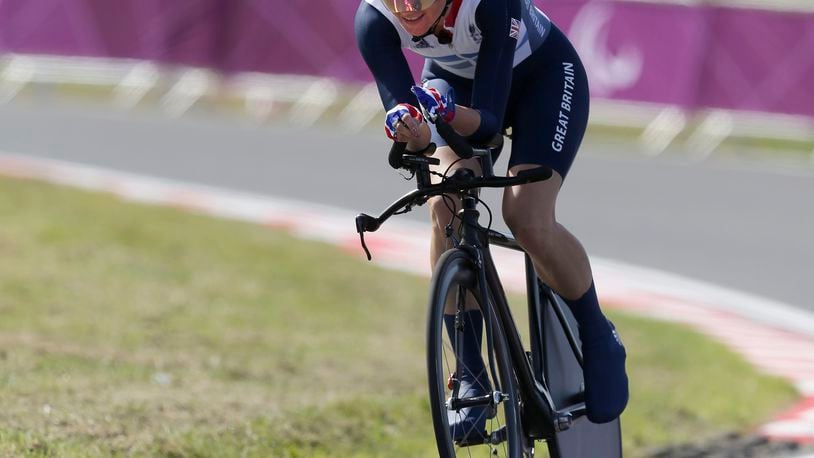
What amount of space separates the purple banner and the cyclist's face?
46.4 ft

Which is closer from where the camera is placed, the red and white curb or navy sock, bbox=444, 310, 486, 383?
navy sock, bbox=444, 310, 486, 383

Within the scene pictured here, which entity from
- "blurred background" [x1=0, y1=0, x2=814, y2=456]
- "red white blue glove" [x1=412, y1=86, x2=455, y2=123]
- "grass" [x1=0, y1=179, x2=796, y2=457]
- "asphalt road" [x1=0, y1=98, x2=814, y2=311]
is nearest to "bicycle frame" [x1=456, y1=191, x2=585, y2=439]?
"red white blue glove" [x1=412, y1=86, x2=455, y2=123]

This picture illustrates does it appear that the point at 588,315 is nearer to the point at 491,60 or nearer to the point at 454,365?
the point at 454,365

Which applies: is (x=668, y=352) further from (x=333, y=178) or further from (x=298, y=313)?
(x=333, y=178)

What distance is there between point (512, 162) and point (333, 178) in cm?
1140

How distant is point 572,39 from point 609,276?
7148mm

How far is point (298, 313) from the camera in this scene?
33.6 ft

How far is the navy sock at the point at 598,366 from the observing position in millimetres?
5383

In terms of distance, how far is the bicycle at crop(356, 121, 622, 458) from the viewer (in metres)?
4.62

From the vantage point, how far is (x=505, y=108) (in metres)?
4.88

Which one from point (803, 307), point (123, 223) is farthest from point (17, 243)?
point (803, 307)

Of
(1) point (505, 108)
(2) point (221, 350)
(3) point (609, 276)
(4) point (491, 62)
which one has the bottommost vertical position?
(3) point (609, 276)

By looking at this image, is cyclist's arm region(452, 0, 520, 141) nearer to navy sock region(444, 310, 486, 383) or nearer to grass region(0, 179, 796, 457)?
navy sock region(444, 310, 486, 383)

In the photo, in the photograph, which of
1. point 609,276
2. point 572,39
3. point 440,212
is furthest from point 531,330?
point 572,39
